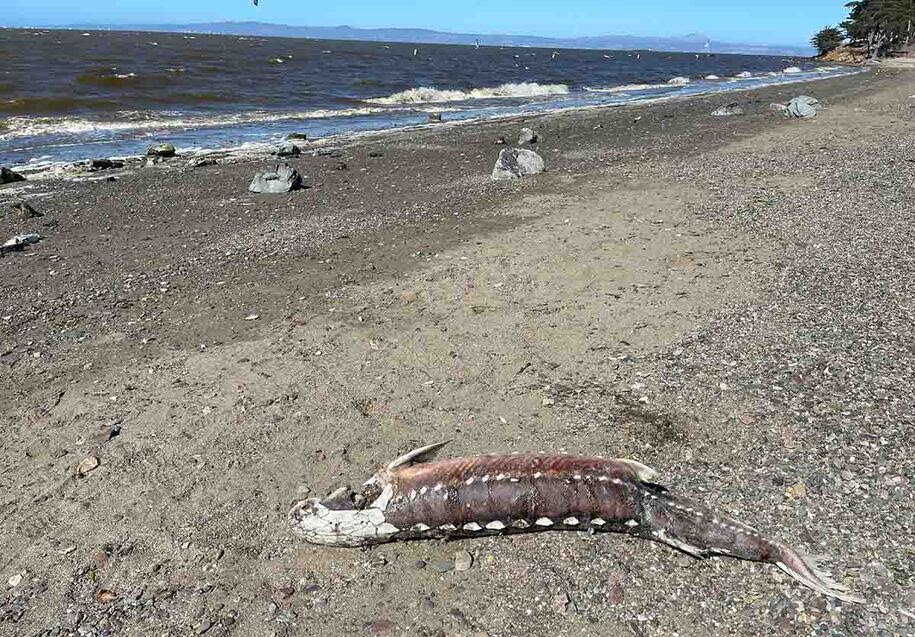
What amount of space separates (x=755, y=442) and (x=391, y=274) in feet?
17.7

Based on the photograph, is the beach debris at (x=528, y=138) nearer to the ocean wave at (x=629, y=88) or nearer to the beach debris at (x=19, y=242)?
the beach debris at (x=19, y=242)

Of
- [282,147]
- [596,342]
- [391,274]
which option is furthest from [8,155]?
[596,342]

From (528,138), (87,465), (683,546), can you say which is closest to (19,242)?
(87,465)

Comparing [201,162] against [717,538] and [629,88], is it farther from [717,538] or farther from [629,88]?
[629,88]

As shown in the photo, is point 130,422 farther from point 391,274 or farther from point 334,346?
point 391,274

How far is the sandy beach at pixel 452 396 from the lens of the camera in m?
3.85

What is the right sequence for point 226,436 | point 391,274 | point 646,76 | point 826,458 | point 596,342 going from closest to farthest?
point 826,458 → point 226,436 → point 596,342 → point 391,274 → point 646,76

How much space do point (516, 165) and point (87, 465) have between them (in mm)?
11478

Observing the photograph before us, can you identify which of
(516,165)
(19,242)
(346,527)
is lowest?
(346,527)

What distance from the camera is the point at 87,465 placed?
5.11m

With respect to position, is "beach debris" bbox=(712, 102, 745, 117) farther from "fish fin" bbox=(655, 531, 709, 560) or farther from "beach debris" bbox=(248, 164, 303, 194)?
"fish fin" bbox=(655, 531, 709, 560)

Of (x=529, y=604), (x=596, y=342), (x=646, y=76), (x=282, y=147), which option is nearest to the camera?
(x=529, y=604)

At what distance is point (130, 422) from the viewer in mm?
5652

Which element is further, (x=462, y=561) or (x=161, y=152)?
(x=161, y=152)
